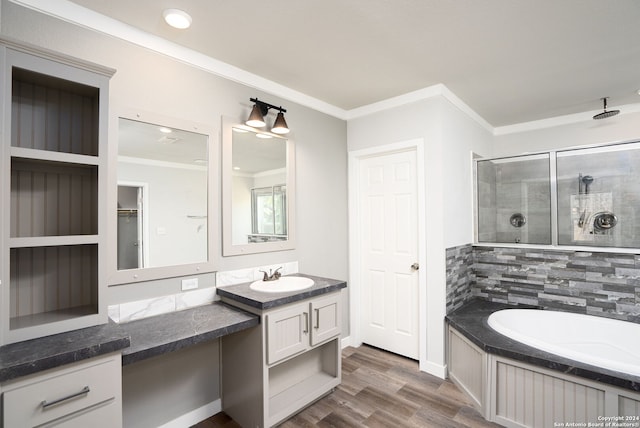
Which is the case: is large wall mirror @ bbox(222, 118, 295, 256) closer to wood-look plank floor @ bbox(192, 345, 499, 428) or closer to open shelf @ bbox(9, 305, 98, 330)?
open shelf @ bbox(9, 305, 98, 330)

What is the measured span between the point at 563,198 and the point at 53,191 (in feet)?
13.6

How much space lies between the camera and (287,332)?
2.01 metres

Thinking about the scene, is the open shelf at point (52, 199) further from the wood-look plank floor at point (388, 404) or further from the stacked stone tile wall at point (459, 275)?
the stacked stone tile wall at point (459, 275)

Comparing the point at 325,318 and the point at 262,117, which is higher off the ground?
the point at 262,117

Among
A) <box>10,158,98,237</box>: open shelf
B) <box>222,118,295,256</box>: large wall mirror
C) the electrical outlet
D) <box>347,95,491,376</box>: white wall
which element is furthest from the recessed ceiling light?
<box>347,95,491,376</box>: white wall

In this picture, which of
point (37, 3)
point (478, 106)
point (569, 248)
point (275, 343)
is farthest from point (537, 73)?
point (37, 3)

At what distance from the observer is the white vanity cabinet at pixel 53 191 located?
132cm

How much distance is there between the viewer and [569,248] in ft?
9.46

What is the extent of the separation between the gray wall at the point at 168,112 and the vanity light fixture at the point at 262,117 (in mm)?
124

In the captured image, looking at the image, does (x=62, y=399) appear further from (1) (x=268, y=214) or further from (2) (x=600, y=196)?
(2) (x=600, y=196)

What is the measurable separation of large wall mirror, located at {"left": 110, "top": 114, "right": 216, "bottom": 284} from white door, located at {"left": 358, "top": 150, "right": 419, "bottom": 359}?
1741mm

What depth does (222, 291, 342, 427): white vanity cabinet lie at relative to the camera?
1897mm

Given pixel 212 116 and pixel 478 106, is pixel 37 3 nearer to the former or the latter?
pixel 212 116

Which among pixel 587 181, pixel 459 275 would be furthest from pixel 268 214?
pixel 587 181
